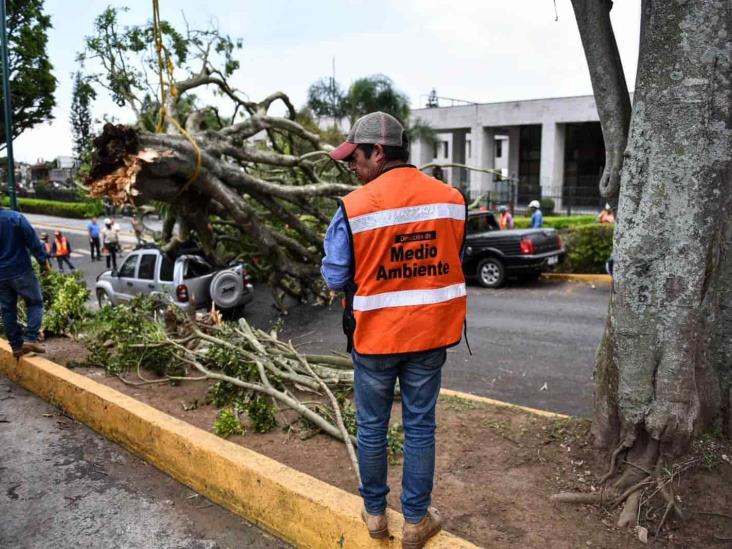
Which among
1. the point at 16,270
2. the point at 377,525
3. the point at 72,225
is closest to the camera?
the point at 377,525

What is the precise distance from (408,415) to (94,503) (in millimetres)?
2217

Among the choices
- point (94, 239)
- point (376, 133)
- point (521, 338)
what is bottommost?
point (521, 338)

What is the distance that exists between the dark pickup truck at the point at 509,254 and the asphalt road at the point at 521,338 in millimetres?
329

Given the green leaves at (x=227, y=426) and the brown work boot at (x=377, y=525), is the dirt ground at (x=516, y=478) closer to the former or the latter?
the green leaves at (x=227, y=426)

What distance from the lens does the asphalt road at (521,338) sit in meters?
6.51

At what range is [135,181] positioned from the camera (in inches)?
299

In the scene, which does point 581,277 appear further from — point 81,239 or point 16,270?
point 81,239

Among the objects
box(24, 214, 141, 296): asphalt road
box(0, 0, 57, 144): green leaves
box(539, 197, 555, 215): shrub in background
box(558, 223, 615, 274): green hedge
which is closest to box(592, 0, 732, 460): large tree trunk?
box(558, 223, 615, 274): green hedge

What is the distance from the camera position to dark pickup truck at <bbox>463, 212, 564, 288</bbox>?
1324 centimetres

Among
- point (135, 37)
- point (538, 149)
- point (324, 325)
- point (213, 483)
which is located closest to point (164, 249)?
point (324, 325)

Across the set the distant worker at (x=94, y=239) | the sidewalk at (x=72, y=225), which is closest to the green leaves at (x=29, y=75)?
the distant worker at (x=94, y=239)

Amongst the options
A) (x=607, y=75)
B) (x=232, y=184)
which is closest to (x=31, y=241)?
(x=232, y=184)

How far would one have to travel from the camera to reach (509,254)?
1331 centimetres

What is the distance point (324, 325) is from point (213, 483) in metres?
6.58
